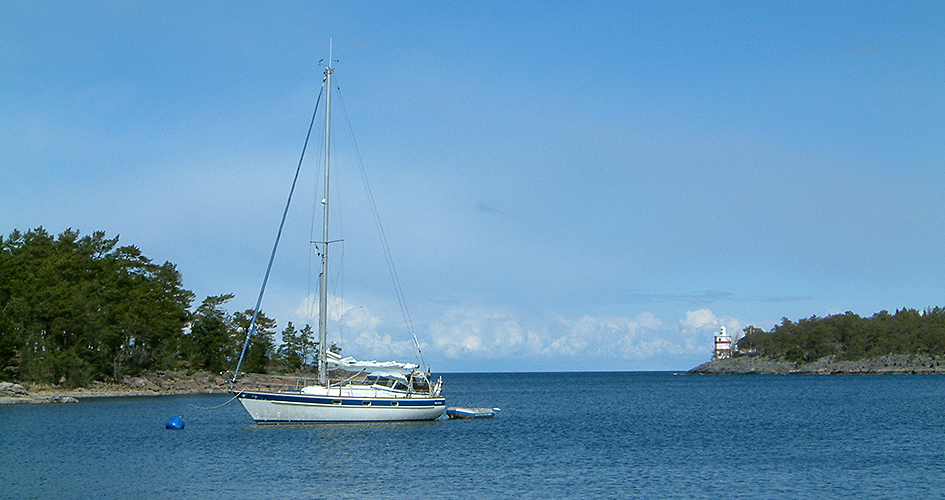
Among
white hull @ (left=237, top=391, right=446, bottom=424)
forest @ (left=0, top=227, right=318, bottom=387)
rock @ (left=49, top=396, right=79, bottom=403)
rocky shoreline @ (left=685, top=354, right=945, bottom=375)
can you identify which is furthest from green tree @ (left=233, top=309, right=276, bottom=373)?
rocky shoreline @ (left=685, top=354, right=945, bottom=375)

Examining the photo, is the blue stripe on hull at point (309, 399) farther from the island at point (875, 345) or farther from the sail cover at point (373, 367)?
the island at point (875, 345)

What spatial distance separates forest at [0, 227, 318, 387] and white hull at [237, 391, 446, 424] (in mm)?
34027

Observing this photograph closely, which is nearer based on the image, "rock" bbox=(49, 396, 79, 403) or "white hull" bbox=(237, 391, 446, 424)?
"white hull" bbox=(237, 391, 446, 424)

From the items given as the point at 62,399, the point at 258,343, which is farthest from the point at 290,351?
the point at 62,399

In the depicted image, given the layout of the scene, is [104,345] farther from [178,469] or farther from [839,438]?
[839,438]

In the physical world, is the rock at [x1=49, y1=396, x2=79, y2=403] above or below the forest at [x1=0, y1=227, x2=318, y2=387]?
below

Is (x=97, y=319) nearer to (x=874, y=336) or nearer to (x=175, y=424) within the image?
(x=175, y=424)

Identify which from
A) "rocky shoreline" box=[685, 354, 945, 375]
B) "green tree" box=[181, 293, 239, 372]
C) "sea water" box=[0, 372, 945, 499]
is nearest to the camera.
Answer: "sea water" box=[0, 372, 945, 499]

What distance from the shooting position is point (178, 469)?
3048 centimetres

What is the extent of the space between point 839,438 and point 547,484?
2098cm

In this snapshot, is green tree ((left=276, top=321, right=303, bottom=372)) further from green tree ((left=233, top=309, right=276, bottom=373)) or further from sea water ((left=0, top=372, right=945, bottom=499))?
sea water ((left=0, top=372, right=945, bottom=499))

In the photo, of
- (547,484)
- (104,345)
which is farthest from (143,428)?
(104,345)

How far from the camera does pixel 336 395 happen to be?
142ft

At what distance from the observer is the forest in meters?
69.4
